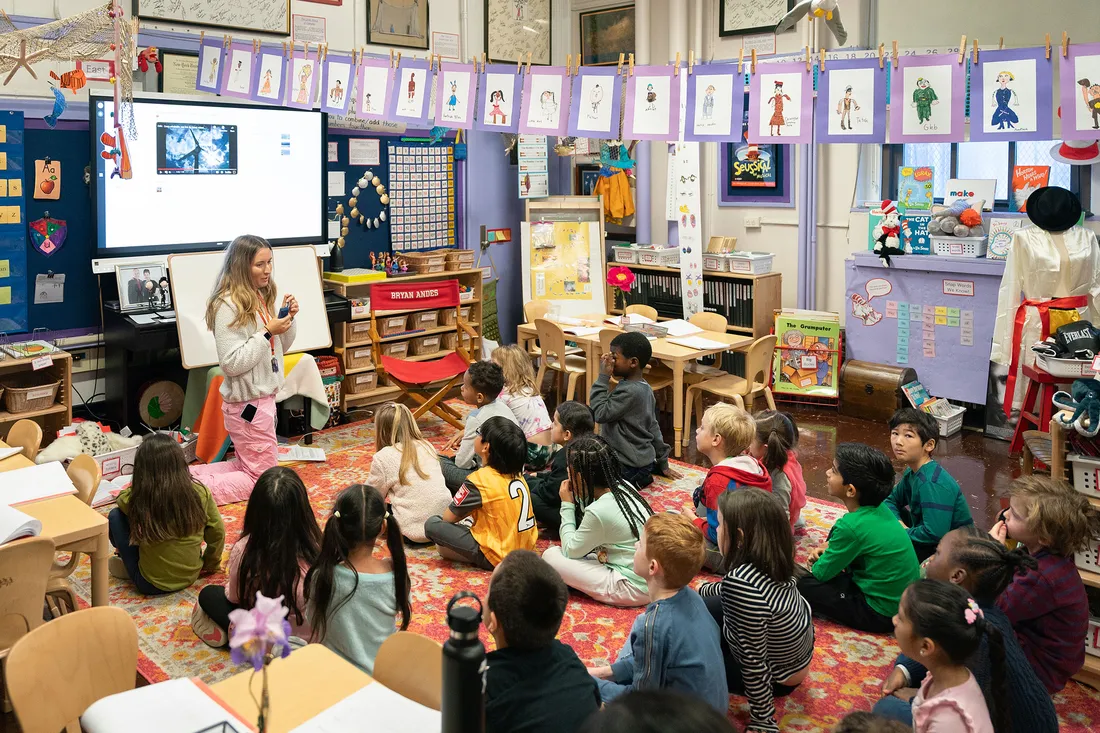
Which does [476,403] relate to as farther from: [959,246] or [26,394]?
[959,246]

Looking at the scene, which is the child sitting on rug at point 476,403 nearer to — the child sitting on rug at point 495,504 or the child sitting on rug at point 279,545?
the child sitting on rug at point 495,504

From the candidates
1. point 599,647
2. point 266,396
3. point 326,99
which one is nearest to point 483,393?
point 266,396

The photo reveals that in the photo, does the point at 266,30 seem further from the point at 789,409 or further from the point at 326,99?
the point at 789,409

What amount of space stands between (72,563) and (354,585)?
1.26 m

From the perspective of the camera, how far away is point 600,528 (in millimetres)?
3889

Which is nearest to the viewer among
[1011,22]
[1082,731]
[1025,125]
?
[1082,731]

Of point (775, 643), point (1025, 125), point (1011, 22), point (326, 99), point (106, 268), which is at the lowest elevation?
point (775, 643)

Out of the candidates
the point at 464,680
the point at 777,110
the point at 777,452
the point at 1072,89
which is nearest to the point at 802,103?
the point at 777,110

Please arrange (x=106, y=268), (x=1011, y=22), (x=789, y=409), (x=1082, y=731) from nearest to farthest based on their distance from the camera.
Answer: (x=1082, y=731) → (x=106, y=268) → (x=1011, y=22) → (x=789, y=409)

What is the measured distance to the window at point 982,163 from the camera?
6.52 meters

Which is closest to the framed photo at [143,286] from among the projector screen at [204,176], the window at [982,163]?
the projector screen at [204,176]

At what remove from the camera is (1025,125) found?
166 inches

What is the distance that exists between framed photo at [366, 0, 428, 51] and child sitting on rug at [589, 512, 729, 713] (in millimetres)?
5585

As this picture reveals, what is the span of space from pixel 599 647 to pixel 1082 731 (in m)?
1.60
